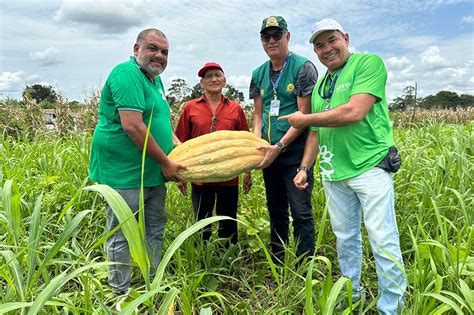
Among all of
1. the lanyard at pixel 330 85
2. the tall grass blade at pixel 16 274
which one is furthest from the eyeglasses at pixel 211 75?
the tall grass blade at pixel 16 274

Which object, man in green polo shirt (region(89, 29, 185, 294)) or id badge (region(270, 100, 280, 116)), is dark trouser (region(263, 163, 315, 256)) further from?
man in green polo shirt (region(89, 29, 185, 294))

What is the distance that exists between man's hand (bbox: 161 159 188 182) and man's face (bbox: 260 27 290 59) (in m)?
1.10

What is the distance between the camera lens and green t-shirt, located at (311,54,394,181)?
2025 mm

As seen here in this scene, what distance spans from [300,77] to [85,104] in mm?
5445

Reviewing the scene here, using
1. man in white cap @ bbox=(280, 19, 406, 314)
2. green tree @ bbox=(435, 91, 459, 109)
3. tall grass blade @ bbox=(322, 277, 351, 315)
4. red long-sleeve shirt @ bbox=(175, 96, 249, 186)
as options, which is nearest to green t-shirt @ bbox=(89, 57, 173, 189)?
red long-sleeve shirt @ bbox=(175, 96, 249, 186)

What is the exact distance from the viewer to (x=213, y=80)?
2971 mm

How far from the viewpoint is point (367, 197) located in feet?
6.76

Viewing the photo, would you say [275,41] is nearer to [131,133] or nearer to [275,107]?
[275,107]

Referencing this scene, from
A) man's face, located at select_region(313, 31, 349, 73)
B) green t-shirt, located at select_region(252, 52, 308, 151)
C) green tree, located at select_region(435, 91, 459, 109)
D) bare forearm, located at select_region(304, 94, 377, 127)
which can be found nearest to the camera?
bare forearm, located at select_region(304, 94, 377, 127)

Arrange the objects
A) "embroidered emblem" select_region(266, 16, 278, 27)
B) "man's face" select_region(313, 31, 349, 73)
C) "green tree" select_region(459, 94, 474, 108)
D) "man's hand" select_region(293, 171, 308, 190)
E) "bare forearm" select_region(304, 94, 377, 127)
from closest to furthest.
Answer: "bare forearm" select_region(304, 94, 377, 127) < "man's face" select_region(313, 31, 349, 73) < "man's hand" select_region(293, 171, 308, 190) < "embroidered emblem" select_region(266, 16, 278, 27) < "green tree" select_region(459, 94, 474, 108)

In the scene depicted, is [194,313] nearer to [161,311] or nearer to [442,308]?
[161,311]

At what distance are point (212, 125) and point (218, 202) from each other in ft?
2.16

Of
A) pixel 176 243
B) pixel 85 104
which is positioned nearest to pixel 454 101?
pixel 85 104

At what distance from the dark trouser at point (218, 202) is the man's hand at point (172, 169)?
72 centimetres
